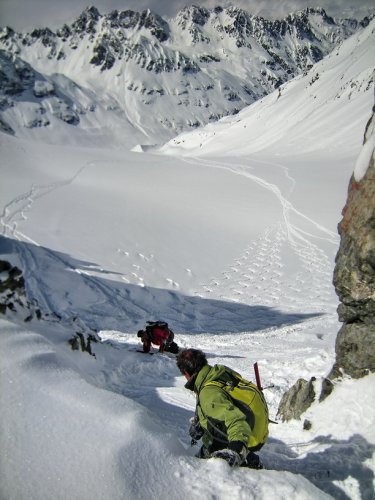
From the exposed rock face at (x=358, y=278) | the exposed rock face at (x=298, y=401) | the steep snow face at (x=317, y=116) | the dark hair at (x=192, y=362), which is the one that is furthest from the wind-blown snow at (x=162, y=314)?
the steep snow face at (x=317, y=116)

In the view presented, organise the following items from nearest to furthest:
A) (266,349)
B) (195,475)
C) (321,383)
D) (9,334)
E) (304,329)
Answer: (195,475) → (9,334) → (321,383) → (266,349) → (304,329)

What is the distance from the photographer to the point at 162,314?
604 inches

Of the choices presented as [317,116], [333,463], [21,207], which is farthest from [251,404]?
[317,116]

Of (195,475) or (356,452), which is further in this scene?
(356,452)

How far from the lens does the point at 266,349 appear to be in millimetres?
10836

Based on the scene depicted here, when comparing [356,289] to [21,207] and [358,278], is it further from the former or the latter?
[21,207]

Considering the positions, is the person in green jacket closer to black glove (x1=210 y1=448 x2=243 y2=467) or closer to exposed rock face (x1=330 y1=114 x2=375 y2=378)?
black glove (x1=210 y1=448 x2=243 y2=467)

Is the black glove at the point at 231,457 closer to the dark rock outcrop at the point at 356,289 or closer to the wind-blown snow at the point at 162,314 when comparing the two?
the wind-blown snow at the point at 162,314

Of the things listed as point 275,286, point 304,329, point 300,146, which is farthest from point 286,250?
point 300,146

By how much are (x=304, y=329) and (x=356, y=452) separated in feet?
28.7

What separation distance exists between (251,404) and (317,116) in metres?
76.1

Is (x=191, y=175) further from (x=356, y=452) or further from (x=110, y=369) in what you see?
(x=356, y=452)

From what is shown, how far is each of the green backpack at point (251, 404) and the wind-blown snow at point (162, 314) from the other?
0.34 meters

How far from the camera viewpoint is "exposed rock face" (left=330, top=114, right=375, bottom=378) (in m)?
5.62
